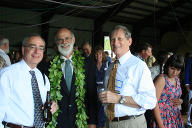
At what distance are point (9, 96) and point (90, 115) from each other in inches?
37.2

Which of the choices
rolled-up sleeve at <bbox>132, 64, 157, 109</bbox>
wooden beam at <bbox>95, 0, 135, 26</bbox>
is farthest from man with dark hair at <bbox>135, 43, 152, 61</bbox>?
wooden beam at <bbox>95, 0, 135, 26</bbox>

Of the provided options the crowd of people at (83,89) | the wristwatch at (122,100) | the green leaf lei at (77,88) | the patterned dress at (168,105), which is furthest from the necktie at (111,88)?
the patterned dress at (168,105)

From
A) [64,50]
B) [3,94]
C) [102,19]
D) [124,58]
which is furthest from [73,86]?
[102,19]

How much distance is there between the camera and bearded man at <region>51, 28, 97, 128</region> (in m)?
2.38

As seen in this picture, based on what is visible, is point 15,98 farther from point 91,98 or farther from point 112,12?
point 112,12

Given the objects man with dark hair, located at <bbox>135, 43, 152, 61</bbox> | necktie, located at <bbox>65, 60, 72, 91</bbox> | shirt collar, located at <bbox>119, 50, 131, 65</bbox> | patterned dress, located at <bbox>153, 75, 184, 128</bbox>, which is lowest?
patterned dress, located at <bbox>153, 75, 184, 128</bbox>

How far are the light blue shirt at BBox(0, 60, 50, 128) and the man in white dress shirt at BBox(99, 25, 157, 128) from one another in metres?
0.61

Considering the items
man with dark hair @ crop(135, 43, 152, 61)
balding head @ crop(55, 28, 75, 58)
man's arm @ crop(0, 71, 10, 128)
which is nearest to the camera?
man's arm @ crop(0, 71, 10, 128)

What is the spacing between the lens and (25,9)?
11.7 meters

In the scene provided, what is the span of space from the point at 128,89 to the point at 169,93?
77cm

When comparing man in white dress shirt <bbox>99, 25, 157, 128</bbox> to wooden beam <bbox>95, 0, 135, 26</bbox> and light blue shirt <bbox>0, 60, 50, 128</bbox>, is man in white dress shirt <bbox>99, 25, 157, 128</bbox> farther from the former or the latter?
wooden beam <bbox>95, 0, 135, 26</bbox>

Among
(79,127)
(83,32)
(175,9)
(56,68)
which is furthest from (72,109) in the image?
(175,9)

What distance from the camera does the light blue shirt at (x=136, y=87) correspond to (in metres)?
1.96

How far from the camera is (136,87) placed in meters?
2.02
